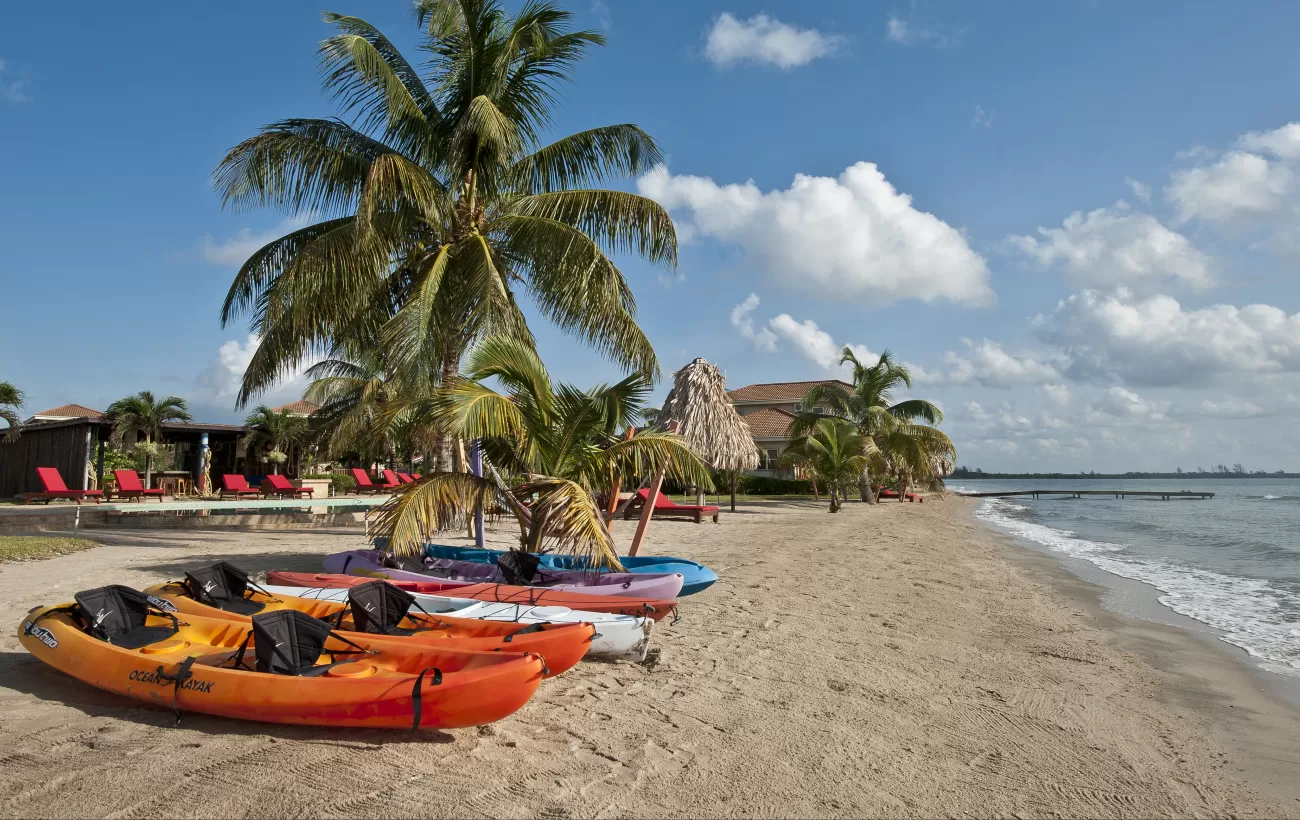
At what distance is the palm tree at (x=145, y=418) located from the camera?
23.5 meters

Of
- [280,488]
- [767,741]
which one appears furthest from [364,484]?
[767,741]

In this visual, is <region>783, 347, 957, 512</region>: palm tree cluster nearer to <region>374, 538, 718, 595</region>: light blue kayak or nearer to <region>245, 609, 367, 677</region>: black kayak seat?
<region>374, 538, 718, 595</region>: light blue kayak

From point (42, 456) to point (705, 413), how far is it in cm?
1965

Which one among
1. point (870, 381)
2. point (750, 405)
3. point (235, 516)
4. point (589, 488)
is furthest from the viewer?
point (750, 405)

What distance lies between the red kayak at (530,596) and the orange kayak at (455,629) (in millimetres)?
557

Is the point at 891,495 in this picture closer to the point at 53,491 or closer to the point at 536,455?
the point at 53,491

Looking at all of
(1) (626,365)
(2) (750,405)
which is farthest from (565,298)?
(2) (750,405)

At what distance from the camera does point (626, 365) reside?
43.0ft

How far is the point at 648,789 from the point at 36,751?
3148 millimetres

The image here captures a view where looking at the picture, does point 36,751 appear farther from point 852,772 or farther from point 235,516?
point 235,516

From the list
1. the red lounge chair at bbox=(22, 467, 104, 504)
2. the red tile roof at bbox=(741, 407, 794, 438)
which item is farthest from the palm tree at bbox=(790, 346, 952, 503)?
the red lounge chair at bbox=(22, 467, 104, 504)

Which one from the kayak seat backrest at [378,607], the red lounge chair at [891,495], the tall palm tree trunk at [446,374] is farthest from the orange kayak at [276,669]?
the red lounge chair at [891,495]

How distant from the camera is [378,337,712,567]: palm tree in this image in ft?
24.0

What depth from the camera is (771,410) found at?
153 ft
